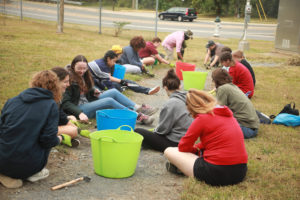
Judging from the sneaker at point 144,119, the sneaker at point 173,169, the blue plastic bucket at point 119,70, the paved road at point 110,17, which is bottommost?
the sneaker at point 173,169

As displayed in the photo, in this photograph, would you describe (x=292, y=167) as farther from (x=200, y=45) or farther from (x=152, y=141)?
(x=200, y=45)

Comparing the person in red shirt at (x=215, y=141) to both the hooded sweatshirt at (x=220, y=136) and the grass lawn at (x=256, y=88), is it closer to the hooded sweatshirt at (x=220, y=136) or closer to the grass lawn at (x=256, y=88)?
the hooded sweatshirt at (x=220, y=136)

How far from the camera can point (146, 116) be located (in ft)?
17.1

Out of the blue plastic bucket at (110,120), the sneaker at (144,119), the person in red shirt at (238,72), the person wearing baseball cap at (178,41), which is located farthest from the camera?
the person wearing baseball cap at (178,41)

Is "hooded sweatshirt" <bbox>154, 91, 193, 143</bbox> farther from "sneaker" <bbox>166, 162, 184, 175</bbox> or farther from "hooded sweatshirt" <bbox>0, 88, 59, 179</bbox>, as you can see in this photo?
"hooded sweatshirt" <bbox>0, 88, 59, 179</bbox>

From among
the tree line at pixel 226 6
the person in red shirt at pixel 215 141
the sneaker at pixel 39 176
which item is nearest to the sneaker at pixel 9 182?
the sneaker at pixel 39 176

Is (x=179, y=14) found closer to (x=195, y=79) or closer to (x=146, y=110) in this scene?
(x=195, y=79)

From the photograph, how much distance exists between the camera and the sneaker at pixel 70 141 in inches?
153

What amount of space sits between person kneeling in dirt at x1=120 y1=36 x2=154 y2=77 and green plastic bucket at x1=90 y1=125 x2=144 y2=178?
5.01 meters

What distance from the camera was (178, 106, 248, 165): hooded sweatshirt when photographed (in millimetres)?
3113

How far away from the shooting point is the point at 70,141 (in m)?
3.99

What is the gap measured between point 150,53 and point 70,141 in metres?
6.24

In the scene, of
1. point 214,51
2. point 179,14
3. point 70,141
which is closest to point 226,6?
point 179,14

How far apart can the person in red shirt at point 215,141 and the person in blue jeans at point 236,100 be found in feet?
4.90
